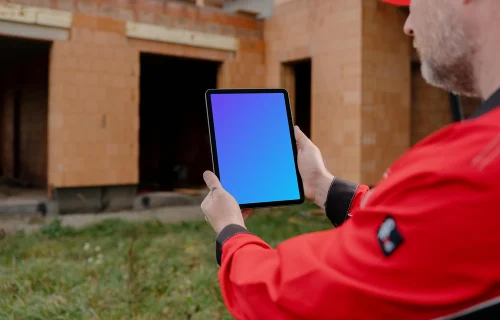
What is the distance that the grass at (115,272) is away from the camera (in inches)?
133

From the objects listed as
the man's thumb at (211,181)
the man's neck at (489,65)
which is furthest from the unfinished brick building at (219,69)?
the man's neck at (489,65)

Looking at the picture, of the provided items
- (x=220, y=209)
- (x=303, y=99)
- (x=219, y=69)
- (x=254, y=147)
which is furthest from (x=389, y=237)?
(x=303, y=99)

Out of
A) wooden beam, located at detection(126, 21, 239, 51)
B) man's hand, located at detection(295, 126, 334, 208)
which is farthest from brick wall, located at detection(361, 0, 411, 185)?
man's hand, located at detection(295, 126, 334, 208)

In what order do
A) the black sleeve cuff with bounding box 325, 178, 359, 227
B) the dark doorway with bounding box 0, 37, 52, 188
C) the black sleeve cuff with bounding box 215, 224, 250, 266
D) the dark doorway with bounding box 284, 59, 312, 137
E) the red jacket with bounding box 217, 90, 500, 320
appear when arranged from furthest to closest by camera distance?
the dark doorway with bounding box 284, 59, 312, 137 → the dark doorway with bounding box 0, 37, 52, 188 → the black sleeve cuff with bounding box 325, 178, 359, 227 → the black sleeve cuff with bounding box 215, 224, 250, 266 → the red jacket with bounding box 217, 90, 500, 320

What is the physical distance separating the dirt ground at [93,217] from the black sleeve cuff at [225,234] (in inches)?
221

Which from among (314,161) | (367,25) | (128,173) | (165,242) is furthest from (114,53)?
(314,161)

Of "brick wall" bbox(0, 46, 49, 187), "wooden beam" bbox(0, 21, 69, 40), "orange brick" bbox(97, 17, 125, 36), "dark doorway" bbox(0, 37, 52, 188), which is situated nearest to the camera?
"wooden beam" bbox(0, 21, 69, 40)

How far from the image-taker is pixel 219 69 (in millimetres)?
7793

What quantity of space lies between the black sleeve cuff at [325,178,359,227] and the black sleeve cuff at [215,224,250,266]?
0.54 m

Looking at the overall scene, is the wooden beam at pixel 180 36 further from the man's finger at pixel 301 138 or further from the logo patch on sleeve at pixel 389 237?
the logo patch on sleeve at pixel 389 237

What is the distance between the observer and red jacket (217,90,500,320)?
665 millimetres

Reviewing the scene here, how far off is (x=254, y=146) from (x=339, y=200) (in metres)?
0.36

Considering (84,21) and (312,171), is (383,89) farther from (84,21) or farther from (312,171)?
(312,171)

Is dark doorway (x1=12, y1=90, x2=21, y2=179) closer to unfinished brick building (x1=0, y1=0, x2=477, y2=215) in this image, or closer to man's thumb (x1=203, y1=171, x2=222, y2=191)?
unfinished brick building (x1=0, y1=0, x2=477, y2=215)
